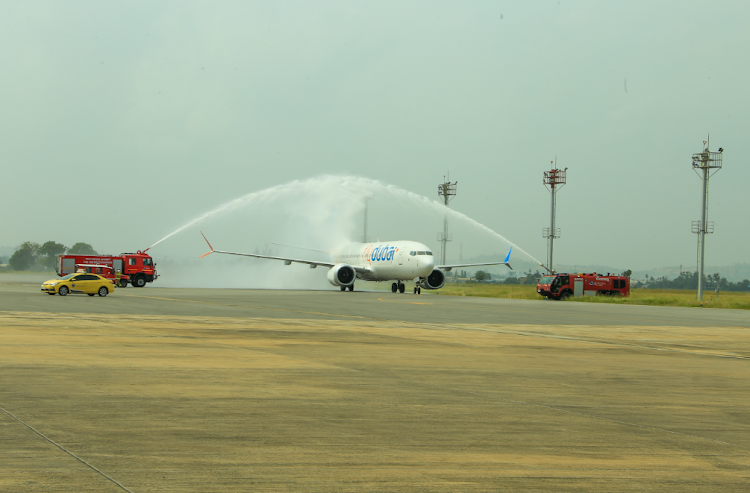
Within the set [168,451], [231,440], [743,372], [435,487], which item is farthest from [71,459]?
[743,372]

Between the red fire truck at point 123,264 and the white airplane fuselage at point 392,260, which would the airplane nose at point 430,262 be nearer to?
→ the white airplane fuselage at point 392,260

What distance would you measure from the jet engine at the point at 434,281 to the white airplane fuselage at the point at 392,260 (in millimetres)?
2299

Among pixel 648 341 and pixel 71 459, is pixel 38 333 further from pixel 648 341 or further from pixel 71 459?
pixel 648 341

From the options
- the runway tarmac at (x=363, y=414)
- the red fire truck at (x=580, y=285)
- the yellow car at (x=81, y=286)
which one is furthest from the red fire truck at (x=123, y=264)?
the runway tarmac at (x=363, y=414)

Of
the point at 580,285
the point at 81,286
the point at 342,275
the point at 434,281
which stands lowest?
the point at 81,286

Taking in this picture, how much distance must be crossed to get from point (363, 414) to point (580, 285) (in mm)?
53921

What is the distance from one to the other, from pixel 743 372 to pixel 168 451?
493 inches

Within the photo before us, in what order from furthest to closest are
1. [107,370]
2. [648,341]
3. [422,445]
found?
[648,341]
[107,370]
[422,445]

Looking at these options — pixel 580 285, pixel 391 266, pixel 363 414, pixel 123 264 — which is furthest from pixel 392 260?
pixel 363 414

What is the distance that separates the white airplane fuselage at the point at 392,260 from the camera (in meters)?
61.7

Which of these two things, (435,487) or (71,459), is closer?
(435,487)

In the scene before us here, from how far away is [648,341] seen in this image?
74.7ft

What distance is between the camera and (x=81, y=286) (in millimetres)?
48344

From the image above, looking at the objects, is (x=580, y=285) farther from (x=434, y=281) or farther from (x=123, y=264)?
(x=123, y=264)
